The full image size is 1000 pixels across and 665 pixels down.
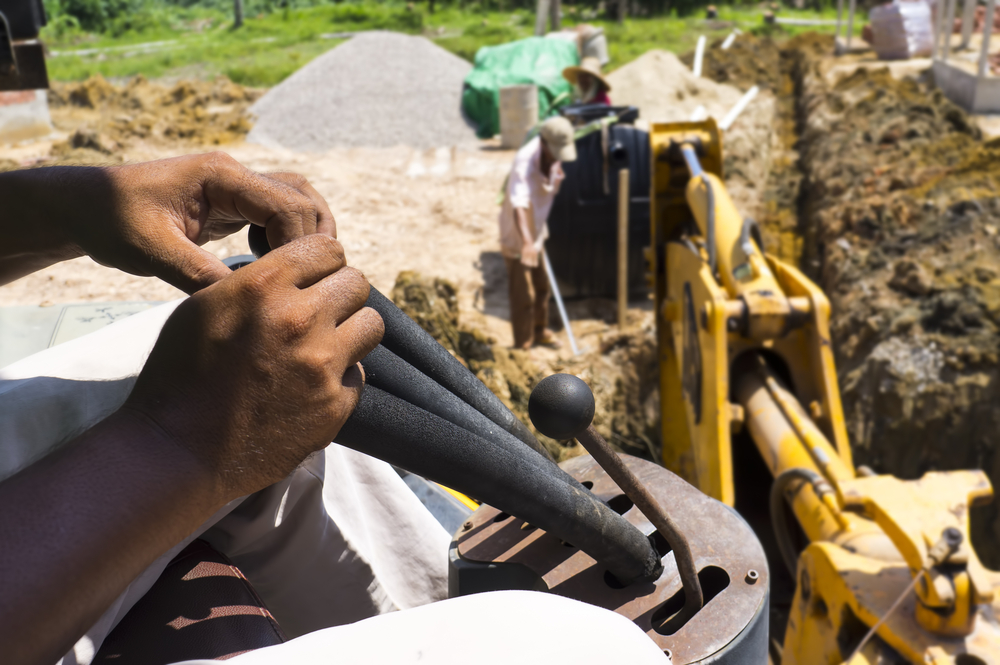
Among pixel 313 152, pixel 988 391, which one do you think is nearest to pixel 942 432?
pixel 988 391

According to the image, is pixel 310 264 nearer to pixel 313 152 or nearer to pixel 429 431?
pixel 429 431

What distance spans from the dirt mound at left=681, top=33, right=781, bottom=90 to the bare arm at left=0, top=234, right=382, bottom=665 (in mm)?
14370

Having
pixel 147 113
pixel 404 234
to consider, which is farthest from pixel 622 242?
pixel 147 113

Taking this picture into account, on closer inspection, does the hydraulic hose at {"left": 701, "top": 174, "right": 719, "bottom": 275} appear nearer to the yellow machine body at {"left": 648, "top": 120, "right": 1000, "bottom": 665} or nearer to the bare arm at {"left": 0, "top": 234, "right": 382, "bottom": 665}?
the yellow machine body at {"left": 648, "top": 120, "right": 1000, "bottom": 665}

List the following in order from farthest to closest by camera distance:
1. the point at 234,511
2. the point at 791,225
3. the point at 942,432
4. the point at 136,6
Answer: the point at 136,6
the point at 791,225
the point at 942,432
the point at 234,511

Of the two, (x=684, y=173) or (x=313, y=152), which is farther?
(x=313, y=152)

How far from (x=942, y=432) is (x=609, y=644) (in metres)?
4.91

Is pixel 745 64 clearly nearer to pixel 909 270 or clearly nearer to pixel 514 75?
pixel 514 75

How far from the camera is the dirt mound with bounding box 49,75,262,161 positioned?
10.2m

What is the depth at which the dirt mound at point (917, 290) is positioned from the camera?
15.9ft

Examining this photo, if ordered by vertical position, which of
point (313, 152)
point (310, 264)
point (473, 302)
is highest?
point (310, 264)

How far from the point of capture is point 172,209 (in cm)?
105

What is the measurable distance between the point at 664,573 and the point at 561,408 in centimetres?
34

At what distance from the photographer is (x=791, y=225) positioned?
29.3ft
